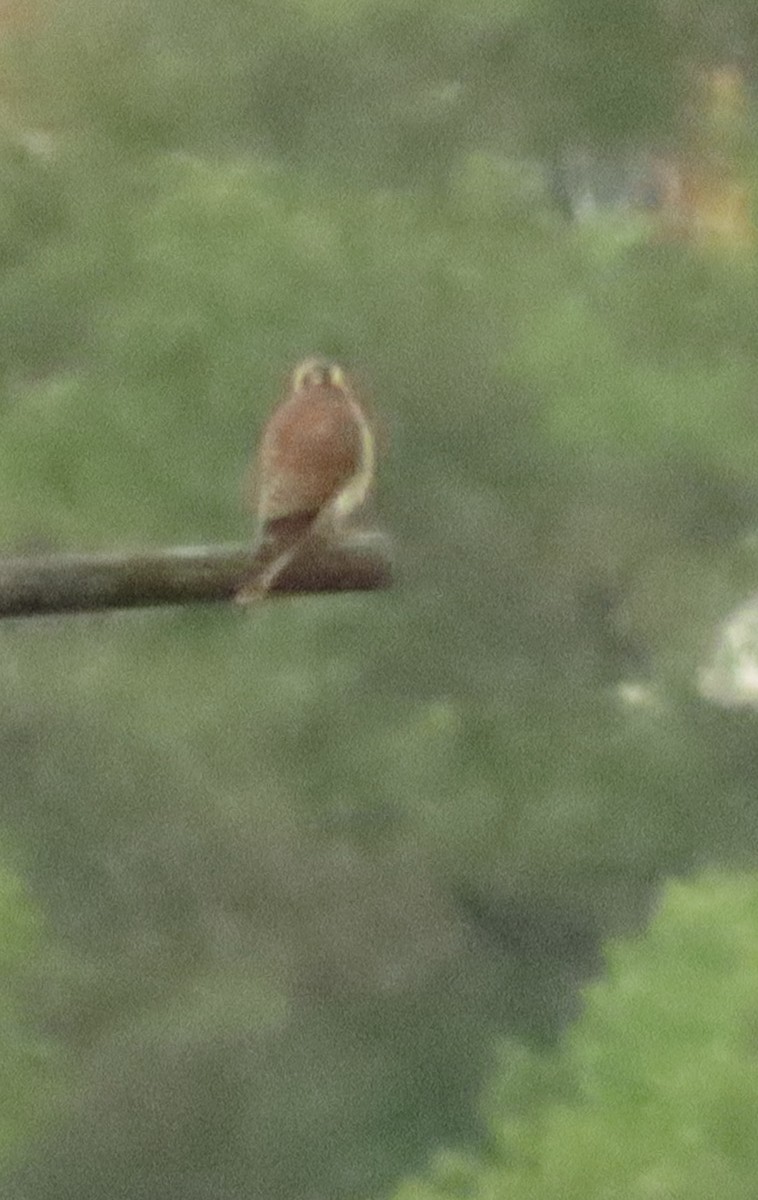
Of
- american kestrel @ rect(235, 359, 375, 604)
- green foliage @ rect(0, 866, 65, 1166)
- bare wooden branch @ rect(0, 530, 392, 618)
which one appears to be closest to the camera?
bare wooden branch @ rect(0, 530, 392, 618)

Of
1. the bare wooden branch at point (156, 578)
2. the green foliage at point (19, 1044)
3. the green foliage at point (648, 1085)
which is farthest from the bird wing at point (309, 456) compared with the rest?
the green foliage at point (648, 1085)

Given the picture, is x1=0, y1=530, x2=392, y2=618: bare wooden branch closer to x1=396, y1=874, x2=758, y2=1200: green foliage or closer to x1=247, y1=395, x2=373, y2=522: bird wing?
x1=247, y1=395, x2=373, y2=522: bird wing

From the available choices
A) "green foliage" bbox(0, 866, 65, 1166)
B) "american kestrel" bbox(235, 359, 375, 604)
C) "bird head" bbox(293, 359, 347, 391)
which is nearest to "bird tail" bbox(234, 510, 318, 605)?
"american kestrel" bbox(235, 359, 375, 604)

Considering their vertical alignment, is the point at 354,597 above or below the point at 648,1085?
above

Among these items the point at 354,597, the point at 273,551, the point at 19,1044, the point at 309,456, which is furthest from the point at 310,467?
the point at 19,1044

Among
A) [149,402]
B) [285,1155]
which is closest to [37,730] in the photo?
[149,402]

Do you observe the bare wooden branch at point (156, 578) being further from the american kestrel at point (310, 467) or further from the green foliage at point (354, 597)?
the green foliage at point (354, 597)

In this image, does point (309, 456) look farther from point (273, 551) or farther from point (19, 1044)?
point (19, 1044)
